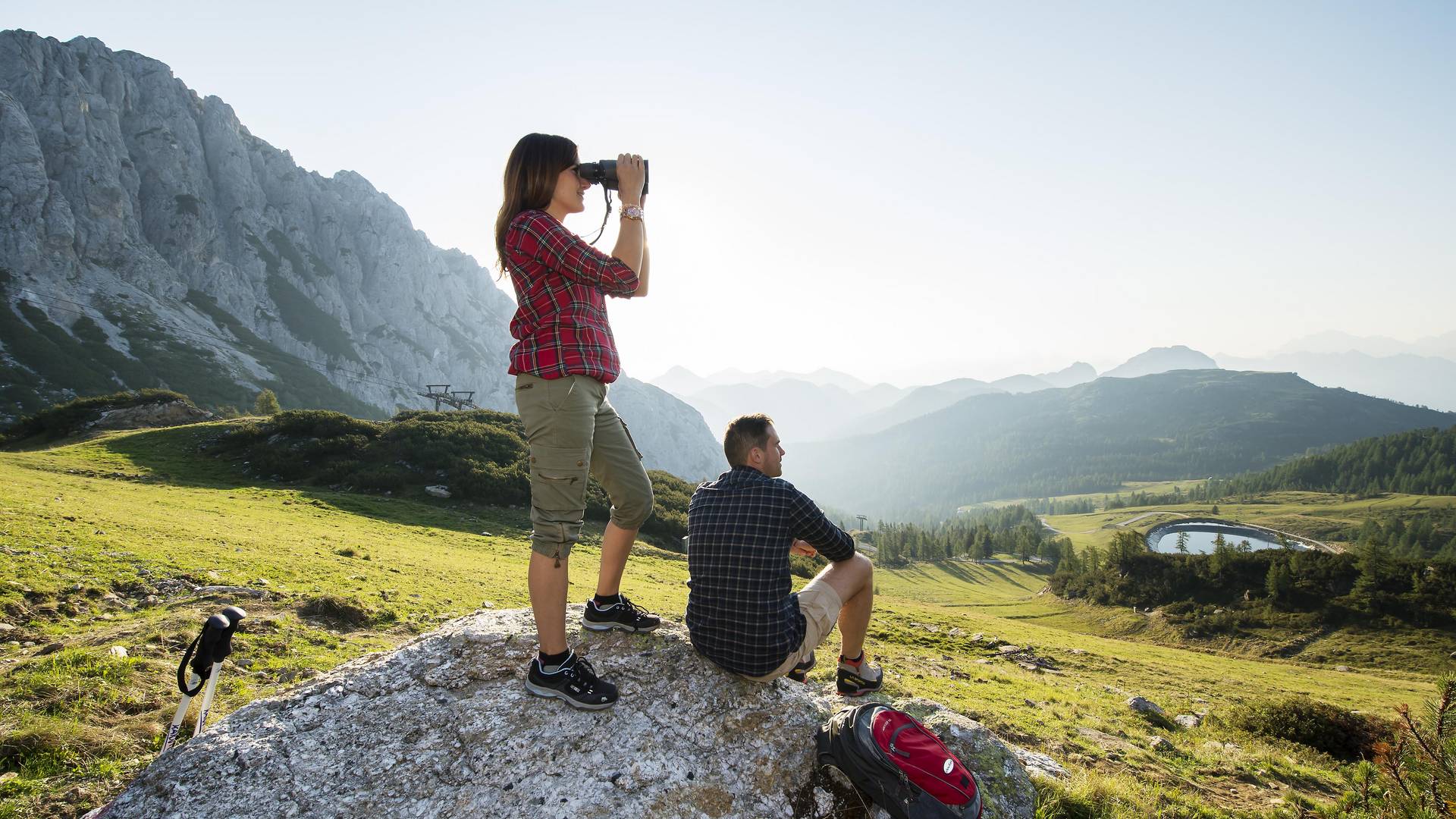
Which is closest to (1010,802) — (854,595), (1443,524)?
(854,595)

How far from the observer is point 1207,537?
172500 millimetres

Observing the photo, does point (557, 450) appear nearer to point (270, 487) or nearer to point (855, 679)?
point (855, 679)

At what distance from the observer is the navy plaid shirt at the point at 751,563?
16.3 ft

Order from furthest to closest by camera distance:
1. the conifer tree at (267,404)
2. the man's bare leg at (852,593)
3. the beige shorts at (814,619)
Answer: the conifer tree at (267,404) < the man's bare leg at (852,593) < the beige shorts at (814,619)

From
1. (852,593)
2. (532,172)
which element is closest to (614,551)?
(852,593)

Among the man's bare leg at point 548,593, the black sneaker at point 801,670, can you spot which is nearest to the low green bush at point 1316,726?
the black sneaker at point 801,670

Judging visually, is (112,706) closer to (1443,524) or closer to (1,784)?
(1,784)

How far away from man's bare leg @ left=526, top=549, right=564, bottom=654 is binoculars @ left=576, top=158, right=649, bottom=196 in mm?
3021

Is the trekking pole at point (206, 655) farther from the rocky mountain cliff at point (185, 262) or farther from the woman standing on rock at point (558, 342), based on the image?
the rocky mountain cliff at point (185, 262)

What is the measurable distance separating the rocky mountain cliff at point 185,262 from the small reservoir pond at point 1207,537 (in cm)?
14916

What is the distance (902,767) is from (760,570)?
66.6 inches

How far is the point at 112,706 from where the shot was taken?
17.4ft

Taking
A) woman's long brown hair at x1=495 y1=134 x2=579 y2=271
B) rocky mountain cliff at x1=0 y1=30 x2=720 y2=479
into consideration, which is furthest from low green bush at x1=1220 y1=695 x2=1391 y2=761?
rocky mountain cliff at x1=0 y1=30 x2=720 y2=479

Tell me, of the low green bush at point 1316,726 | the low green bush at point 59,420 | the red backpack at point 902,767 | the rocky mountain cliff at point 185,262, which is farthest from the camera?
the rocky mountain cliff at point 185,262
